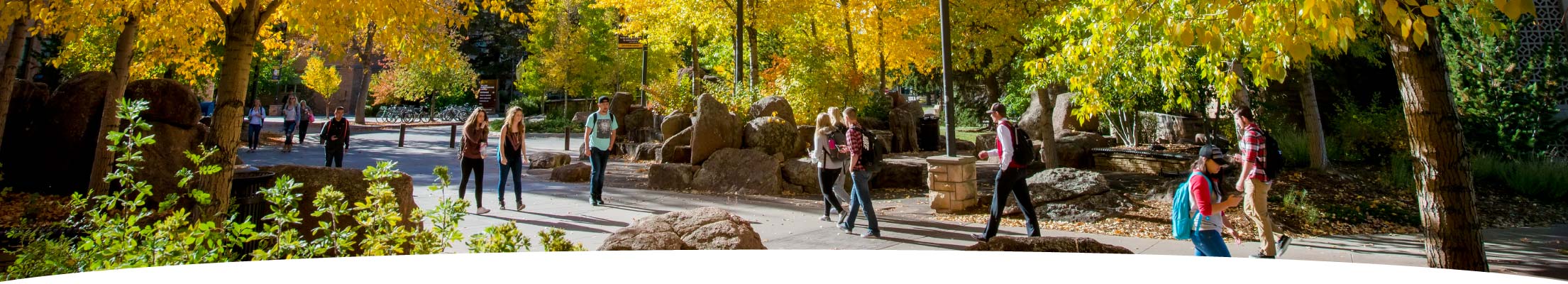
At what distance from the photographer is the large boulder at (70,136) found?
Answer: 24.9 ft

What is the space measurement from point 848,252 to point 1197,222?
7.08ft

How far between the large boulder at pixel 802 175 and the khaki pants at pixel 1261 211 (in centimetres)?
466

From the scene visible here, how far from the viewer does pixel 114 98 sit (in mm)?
6609

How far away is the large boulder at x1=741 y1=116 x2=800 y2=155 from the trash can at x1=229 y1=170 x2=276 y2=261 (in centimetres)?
733

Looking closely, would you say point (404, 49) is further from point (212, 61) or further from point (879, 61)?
point (879, 61)

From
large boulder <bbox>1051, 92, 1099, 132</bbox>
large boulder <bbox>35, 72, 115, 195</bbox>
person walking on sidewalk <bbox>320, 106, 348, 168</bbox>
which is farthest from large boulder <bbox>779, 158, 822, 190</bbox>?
large boulder <bbox>1051, 92, 1099, 132</bbox>

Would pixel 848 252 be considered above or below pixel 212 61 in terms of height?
below

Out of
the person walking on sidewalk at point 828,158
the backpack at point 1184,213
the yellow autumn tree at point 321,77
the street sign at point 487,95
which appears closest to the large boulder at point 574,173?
the person walking on sidewalk at point 828,158

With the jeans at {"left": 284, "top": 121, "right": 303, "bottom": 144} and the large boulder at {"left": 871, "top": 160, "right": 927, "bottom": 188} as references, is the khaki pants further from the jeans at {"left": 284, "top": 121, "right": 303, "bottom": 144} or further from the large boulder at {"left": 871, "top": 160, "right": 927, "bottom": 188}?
the jeans at {"left": 284, "top": 121, "right": 303, "bottom": 144}

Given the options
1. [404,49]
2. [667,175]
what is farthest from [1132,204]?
[404,49]

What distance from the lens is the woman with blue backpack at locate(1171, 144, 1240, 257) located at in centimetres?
462

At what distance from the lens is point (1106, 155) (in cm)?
1297

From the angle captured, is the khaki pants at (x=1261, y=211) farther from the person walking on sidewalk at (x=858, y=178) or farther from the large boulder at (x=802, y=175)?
the large boulder at (x=802, y=175)

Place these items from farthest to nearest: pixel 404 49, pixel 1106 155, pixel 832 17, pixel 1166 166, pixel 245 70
Result: pixel 832 17, pixel 1106 155, pixel 1166 166, pixel 404 49, pixel 245 70
